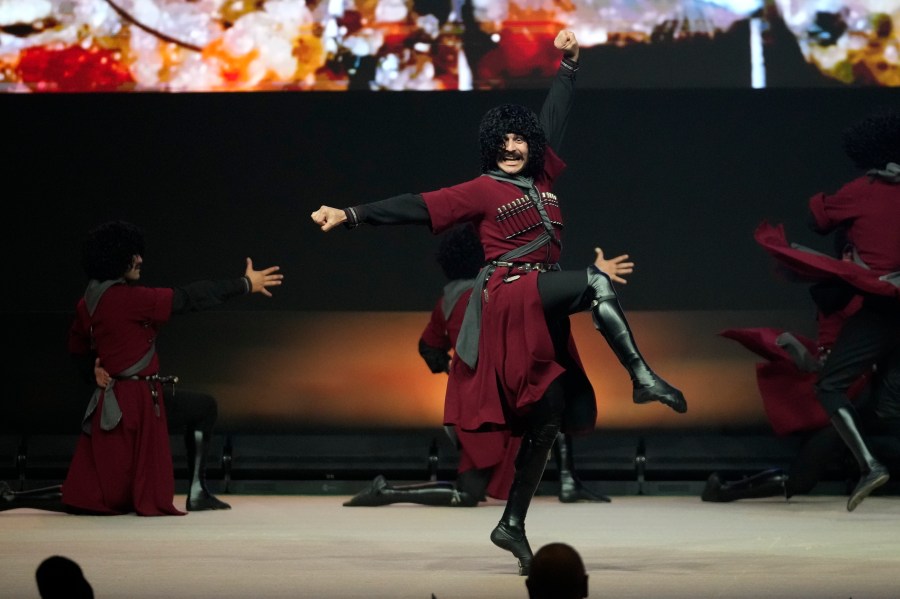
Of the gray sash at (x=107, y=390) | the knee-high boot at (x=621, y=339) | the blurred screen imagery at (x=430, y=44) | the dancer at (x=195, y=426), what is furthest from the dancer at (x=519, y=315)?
the blurred screen imagery at (x=430, y=44)

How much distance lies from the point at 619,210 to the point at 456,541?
9.36ft

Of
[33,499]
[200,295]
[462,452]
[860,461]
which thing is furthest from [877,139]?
[33,499]

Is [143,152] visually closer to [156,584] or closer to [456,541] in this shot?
[456,541]

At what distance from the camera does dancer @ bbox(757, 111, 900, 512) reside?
17.3 feet

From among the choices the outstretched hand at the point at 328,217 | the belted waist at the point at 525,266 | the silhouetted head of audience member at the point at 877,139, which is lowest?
the silhouetted head of audience member at the point at 877,139

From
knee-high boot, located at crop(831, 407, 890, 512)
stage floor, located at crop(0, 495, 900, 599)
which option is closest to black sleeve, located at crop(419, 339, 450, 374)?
stage floor, located at crop(0, 495, 900, 599)

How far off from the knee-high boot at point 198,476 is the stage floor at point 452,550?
12 cm

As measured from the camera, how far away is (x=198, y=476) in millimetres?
6055

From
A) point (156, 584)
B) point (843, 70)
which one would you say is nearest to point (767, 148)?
point (843, 70)

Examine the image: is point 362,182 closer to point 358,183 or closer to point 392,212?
point 358,183

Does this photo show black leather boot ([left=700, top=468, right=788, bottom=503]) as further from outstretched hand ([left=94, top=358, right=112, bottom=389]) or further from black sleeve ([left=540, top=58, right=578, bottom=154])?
outstretched hand ([left=94, top=358, right=112, bottom=389])

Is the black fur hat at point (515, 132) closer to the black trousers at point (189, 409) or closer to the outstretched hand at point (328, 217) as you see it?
the outstretched hand at point (328, 217)

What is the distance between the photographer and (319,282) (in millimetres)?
7086

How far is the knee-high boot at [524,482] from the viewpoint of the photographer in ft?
12.1
